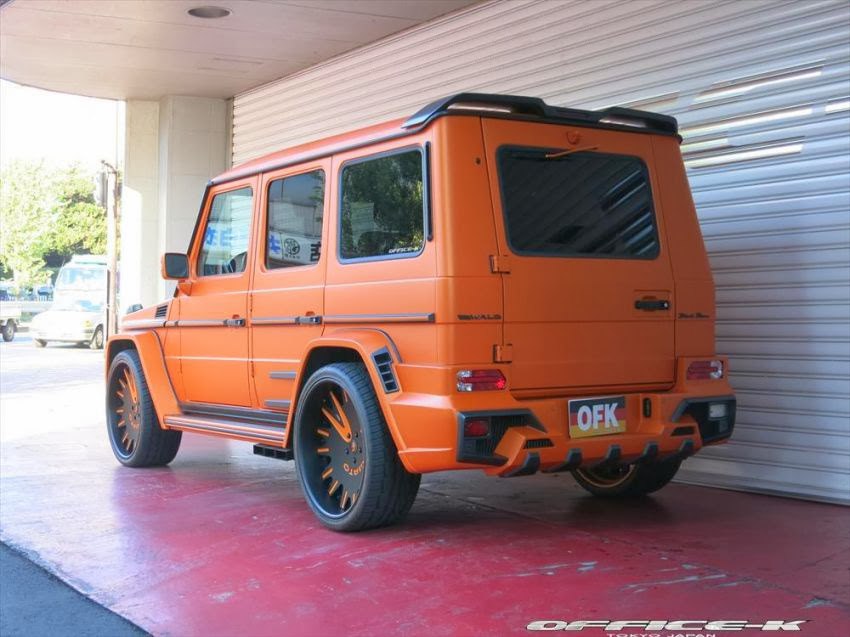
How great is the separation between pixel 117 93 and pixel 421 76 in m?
6.29

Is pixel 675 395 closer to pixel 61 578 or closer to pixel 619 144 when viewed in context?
pixel 619 144

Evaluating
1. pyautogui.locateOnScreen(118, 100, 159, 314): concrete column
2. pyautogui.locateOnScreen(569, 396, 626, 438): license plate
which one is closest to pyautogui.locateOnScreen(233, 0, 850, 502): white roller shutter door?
pyautogui.locateOnScreen(569, 396, 626, 438): license plate

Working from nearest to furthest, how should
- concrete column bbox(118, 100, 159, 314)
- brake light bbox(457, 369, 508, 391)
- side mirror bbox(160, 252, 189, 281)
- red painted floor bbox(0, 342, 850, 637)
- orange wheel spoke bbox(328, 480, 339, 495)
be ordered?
1. red painted floor bbox(0, 342, 850, 637)
2. brake light bbox(457, 369, 508, 391)
3. orange wheel spoke bbox(328, 480, 339, 495)
4. side mirror bbox(160, 252, 189, 281)
5. concrete column bbox(118, 100, 159, 314)

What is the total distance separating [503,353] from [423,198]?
0.91 metres

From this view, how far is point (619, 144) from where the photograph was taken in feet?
19.6

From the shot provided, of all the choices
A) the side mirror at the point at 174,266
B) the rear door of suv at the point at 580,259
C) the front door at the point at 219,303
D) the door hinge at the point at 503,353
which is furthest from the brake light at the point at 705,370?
the side mirror at the point at 174,266

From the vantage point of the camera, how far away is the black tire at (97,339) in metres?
27.2

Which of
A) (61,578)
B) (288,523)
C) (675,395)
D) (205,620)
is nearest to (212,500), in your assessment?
(288,523)

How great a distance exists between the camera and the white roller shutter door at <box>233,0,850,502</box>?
6660mm

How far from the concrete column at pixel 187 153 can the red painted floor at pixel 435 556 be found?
7464mm

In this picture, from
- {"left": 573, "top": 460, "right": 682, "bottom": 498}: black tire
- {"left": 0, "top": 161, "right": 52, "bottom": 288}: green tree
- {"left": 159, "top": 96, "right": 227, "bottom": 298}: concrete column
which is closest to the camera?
{"left": 573, "top": 460, "right": 682, "bottom": 498}: black tire

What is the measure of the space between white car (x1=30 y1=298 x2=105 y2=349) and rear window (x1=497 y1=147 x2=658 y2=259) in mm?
22730

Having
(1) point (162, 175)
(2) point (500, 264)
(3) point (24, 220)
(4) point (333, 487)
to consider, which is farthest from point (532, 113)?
(3) point (24, 220)

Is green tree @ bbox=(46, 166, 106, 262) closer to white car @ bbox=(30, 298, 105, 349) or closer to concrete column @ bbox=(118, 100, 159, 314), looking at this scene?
white car @ bbox=(30, 298, 105, 349)
